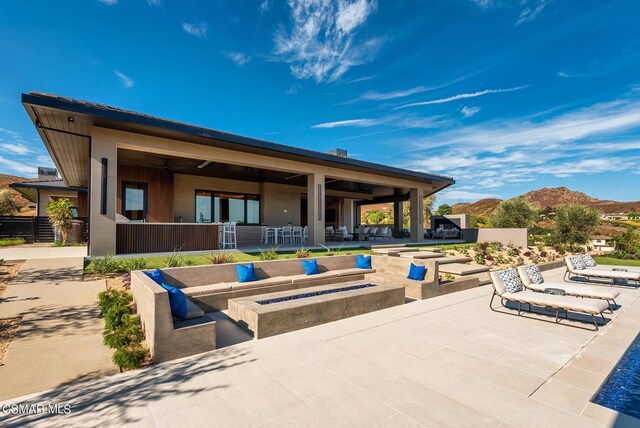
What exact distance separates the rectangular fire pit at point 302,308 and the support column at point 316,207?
7.08 m

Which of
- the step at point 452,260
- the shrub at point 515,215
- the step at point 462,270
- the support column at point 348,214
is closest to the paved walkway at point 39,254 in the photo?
the step at point 462,270

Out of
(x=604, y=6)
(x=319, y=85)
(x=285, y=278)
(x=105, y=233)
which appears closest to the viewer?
(x=285, y=278)

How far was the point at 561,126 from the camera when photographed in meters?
19.0

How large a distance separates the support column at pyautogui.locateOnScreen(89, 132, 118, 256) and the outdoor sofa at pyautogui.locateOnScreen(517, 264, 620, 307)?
1101 centimetres

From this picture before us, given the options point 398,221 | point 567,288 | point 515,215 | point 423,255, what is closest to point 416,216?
point 398,221

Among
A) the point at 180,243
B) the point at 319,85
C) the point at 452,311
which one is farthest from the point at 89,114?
the point at 319,85

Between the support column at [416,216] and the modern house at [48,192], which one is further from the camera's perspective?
the modern house at [48,192]

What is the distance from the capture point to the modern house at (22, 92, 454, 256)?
28.0 ft

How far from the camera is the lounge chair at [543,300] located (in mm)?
4949

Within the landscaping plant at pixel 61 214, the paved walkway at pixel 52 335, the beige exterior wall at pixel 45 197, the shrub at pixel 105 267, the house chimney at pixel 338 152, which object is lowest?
the paved walkway at pixel 52 335

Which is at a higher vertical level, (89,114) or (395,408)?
(89,114)

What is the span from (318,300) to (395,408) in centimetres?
268

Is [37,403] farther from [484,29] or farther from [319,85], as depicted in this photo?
[319,85]

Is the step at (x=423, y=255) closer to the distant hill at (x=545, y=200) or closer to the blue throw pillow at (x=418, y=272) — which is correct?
the blue throw pillow at (x=418, y=272)
